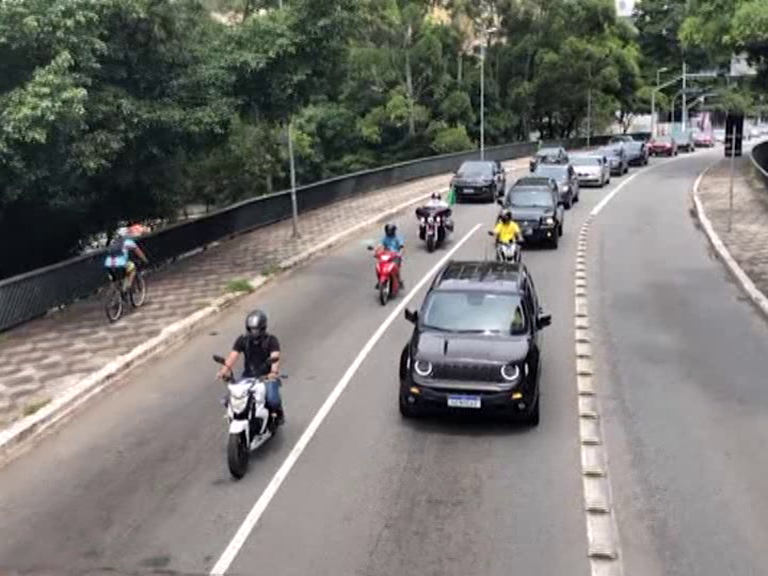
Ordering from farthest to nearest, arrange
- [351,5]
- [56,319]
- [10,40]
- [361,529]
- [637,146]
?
[637,146] < [351,5] < [56,319] < [10,40] < [361,529]

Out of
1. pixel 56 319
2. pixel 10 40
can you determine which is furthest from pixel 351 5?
pixel 56 319

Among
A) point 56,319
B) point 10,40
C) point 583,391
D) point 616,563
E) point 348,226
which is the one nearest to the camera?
point 616,563

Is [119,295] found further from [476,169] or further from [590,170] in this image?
[590,170]

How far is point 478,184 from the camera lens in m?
35.1

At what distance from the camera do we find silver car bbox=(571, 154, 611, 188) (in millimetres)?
40406

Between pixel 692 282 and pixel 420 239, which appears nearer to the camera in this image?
pixel 692 282

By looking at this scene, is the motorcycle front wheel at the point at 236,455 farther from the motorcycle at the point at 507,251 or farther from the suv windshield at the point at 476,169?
the suv windshield at the point at 476,169

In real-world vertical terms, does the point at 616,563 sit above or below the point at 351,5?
below

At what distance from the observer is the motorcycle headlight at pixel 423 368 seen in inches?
428

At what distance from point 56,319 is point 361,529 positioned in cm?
1026

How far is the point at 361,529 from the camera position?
837 centimetres

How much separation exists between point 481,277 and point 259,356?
3.75m

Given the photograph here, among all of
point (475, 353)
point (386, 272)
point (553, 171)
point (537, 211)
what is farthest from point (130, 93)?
point (553, 171)

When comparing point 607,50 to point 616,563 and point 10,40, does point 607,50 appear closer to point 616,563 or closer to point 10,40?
point 10,40
